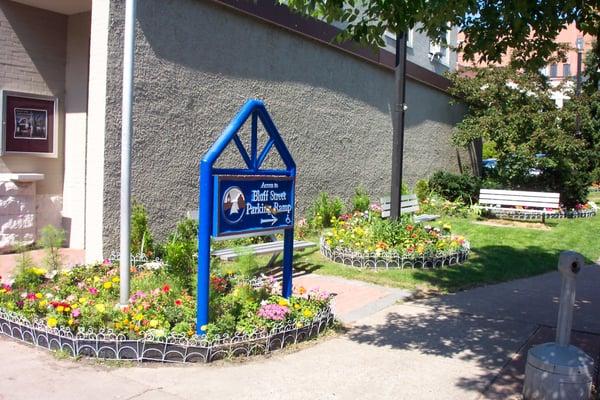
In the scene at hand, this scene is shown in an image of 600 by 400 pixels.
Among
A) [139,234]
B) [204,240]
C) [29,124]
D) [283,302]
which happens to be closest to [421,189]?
[139,234]

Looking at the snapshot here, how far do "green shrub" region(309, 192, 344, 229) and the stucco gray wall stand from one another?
0.66 feet

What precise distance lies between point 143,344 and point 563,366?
308cm

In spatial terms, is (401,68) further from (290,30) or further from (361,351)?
(361,351)

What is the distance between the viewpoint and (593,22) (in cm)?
622

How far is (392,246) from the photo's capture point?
29.7 ft

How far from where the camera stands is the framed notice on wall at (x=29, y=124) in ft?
27.8

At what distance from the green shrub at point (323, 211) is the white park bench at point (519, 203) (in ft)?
15.3

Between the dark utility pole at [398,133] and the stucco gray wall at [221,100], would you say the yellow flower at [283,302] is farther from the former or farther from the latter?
the dark utility pole at [398,133]

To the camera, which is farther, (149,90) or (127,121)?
(149,90)

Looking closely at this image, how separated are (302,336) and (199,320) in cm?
100

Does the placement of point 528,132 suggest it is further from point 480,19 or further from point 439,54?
point 480,19

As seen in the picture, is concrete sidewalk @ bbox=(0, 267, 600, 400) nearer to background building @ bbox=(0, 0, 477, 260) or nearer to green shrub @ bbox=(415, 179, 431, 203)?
background building @ bbox=(0, 0, 477, 260)

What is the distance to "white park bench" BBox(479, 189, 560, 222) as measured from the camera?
1416 cm

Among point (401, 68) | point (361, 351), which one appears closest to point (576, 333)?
point (361, 351)
